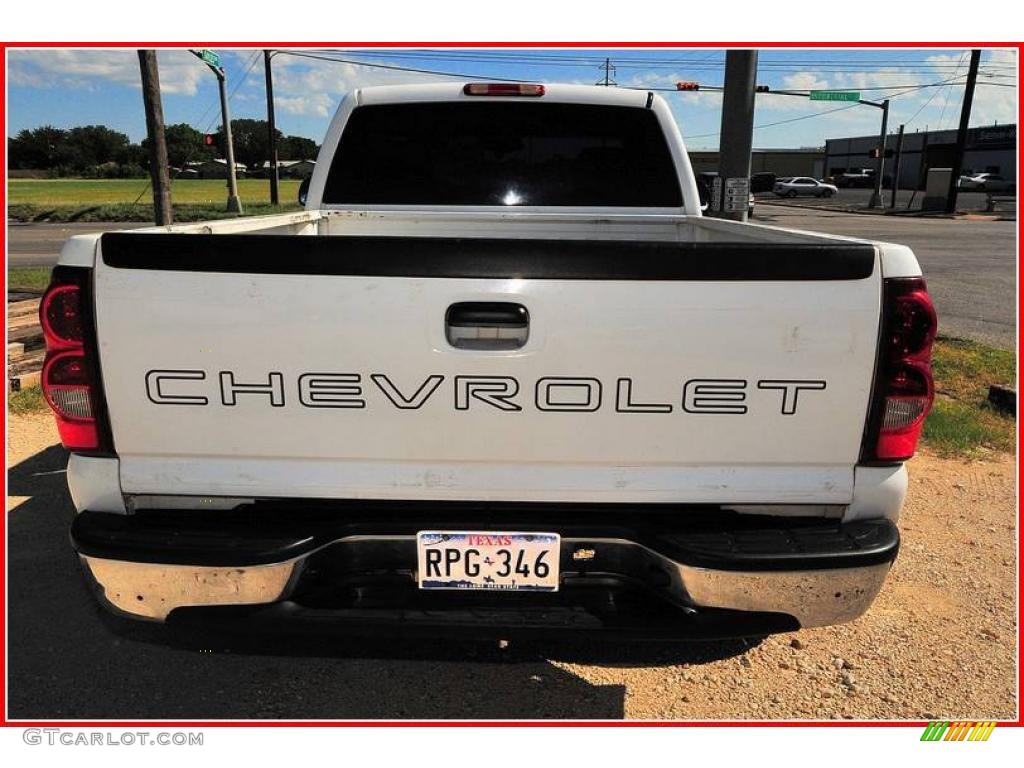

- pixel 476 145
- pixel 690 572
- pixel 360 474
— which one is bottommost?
pixel 690 572

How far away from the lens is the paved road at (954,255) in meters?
9.33

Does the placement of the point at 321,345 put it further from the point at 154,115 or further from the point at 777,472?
the point at 154,115

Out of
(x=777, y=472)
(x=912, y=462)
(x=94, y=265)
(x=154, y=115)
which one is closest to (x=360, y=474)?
(x=94, y=265)

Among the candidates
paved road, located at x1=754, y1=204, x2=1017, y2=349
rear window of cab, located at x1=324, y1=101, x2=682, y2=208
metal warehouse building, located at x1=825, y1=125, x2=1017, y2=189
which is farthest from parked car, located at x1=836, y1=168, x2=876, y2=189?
rear window of cab, located at x1=324, y1=101, x2=682, y2=208

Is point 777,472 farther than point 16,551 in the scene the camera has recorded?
No

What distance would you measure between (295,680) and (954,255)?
18239mm

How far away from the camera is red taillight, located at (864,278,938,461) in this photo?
74.7 inches

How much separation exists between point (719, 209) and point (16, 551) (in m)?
5.11

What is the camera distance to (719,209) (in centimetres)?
580

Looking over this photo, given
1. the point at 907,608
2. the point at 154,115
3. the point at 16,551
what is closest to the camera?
the point at 907,608

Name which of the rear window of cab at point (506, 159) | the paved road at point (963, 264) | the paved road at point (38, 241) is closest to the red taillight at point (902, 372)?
the rear window of cab at point (506, 159)

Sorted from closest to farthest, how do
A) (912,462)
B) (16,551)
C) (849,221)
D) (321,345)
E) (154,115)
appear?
(321,345) → (16,551) → (912,462) → (154,115) → (849,221)

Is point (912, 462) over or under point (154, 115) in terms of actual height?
under

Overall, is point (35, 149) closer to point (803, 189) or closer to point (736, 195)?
point (803, 189)
